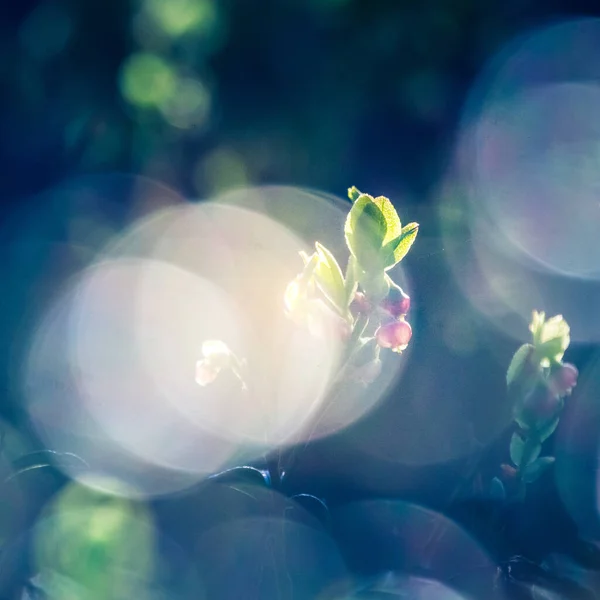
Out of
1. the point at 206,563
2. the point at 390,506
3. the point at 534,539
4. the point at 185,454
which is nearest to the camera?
the point at 206,563

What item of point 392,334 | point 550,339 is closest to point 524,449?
point 550,339

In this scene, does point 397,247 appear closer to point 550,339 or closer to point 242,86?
point 550,339

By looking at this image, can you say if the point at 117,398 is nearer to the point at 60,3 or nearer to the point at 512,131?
the point at 60,3

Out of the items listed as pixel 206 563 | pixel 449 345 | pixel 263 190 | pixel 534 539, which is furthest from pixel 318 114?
pixel 206 563

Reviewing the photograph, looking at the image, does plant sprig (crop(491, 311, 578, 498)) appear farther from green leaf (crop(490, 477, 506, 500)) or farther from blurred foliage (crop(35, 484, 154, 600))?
blurred foliage (crop(35, 484, 154, 600))

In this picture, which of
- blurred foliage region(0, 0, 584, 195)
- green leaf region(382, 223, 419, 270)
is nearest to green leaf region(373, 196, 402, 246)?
green leaf region(382, 223, 419, 270)

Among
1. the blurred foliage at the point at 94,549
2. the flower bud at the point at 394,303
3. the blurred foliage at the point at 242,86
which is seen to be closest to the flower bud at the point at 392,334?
the flower bud at the point at 394,303
